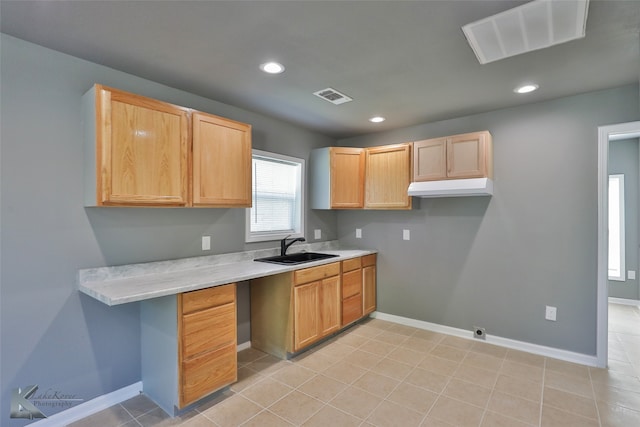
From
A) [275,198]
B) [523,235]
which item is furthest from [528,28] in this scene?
[275,198]

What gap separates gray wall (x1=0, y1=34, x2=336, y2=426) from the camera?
185 cm

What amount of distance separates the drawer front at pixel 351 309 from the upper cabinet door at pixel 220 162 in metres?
1.65

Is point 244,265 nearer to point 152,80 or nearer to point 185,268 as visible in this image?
point 185,268

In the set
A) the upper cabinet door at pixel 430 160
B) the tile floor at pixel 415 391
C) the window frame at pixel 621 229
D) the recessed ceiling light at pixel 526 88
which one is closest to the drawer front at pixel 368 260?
the tile floor at pixel 415 391

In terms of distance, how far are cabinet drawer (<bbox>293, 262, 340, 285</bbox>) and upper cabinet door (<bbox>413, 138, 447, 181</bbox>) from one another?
4.45ft

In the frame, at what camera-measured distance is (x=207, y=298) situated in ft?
7.15

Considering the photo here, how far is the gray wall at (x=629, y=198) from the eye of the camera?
14.0 feet

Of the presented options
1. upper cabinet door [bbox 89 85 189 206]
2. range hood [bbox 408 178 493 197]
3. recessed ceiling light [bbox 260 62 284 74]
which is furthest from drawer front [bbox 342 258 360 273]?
recessed ceiling light [bbox 260 62 284 74]

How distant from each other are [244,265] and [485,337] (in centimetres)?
265

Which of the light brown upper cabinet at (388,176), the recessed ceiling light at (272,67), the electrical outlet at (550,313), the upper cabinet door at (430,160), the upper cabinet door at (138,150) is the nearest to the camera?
the upper cabinet door at (138,150)

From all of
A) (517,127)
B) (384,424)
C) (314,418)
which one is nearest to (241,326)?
(314,418)

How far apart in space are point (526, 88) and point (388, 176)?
1569 millimetres

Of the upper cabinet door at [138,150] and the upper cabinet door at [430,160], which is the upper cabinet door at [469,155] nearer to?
the upper cabinet door at [430,160]

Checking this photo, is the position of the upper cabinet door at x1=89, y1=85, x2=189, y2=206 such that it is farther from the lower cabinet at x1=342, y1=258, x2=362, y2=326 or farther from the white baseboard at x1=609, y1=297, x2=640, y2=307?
the white baseboard at x1=609, y1=297, x2=640, y2=307
